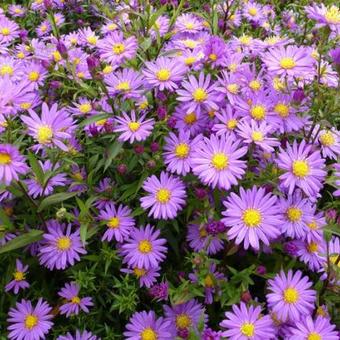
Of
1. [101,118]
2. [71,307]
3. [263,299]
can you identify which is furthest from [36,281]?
[263,299]

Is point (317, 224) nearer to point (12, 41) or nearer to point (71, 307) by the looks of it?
point (71, 307)

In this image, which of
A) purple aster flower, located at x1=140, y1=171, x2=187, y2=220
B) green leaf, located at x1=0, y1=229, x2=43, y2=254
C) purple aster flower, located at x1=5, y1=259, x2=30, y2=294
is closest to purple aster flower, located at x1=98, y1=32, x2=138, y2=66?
purple aster flower, located at x1=140, y1=171, x2=187, y2=220

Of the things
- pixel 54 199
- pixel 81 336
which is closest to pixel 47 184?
pixel 54 199

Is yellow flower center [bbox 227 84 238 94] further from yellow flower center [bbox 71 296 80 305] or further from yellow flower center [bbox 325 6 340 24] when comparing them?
yellow flower center [bbox 71 296 80 305]

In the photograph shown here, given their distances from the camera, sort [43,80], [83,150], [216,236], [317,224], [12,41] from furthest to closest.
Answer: [12,41]
[43,80]
[83,150]
[317,224]
[216,236]

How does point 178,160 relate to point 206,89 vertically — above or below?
below

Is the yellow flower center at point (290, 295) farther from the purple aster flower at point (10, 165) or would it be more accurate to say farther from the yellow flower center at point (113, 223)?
the purple aster flower at point (10, 165)
